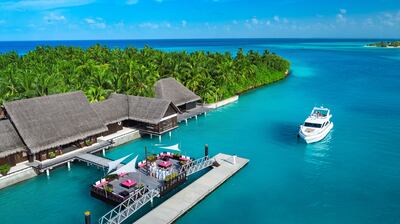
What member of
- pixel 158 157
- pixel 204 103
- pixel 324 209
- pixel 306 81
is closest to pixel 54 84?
pixel 158 157

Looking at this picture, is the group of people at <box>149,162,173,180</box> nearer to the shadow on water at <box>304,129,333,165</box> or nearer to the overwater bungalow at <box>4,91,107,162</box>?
the overwater bungalow at <box>4,91,107,162</box>

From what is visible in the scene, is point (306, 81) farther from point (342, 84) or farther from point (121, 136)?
point (121, 136)

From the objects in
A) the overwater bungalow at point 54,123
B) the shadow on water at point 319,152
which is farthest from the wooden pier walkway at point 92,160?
the shadow on water at point 319,152

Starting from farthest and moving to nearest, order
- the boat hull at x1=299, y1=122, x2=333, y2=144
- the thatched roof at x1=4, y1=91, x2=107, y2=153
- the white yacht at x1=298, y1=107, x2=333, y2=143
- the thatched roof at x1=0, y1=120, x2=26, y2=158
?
the white yacht at x1=298, y1=107, x2=333, y2=143
the boat hull at x1=299, y1=122, x2=333, y2=144
the thatched roof at x1=4, y1=91, x2=107, y2=153
the thatched roof at x1=0, y1=120, x2=26, y2=158

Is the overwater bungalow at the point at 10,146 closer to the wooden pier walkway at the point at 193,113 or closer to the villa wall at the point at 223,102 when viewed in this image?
the wooden pier walkway at the point at 193,113

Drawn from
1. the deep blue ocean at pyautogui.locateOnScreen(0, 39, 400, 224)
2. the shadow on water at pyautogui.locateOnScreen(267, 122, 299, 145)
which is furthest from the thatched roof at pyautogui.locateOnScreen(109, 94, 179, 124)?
the shadow on water at pyautogui.locateOnScreen(267, 122, 299, 145)

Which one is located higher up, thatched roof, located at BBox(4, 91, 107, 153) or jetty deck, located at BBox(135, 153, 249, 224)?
thatched roof, located at BBox(4, 91, 107, 153)
